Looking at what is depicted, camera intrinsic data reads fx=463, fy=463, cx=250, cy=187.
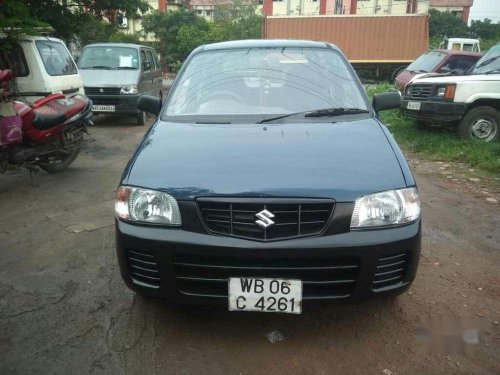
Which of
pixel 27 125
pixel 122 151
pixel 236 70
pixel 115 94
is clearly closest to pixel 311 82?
pixel 236 70

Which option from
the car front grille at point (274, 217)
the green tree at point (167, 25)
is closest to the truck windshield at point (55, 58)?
the car front grille at point (274, 217)

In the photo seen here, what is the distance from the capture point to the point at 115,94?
9.93m

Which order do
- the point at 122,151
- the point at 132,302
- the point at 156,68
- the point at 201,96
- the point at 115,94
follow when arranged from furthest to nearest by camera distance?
the point at 156,68, the point at 115,94, the point at 122,151, the point at 201,96, the point at 132,302

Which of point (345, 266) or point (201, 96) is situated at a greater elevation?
point (201, 96)

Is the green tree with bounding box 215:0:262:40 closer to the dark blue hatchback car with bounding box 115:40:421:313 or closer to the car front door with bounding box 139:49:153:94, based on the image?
the car front door with bounding box 139:49:153:94

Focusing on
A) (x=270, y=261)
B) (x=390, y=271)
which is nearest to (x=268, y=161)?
(x=270, y=261)

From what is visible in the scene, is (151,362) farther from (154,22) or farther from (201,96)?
(154,22)

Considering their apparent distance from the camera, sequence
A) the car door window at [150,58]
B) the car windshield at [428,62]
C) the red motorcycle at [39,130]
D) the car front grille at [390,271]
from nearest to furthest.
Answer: the car front grille at [390,271] < the red motorcycle at [39,130] < the car door window at [150,58] < the car windshield at [428,62]

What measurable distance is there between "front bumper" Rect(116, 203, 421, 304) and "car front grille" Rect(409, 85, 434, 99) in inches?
248

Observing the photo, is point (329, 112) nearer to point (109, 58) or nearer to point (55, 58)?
point (55, 58)

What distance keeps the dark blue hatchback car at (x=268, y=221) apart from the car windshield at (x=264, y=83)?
24.4 inches

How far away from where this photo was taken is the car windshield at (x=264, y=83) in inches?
132

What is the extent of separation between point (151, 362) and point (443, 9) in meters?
58.0

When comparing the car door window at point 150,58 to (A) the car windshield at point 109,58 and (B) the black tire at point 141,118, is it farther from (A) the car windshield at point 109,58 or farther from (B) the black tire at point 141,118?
(B) the black tire at point 141,118
